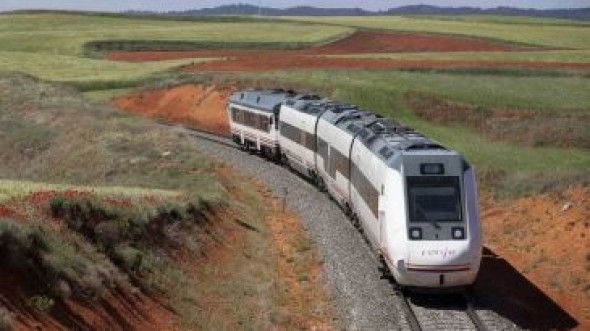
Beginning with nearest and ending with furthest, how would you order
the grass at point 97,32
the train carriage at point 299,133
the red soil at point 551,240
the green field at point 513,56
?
the red soil at point 551,240, the train carriage at point 299,133, the green field at point 513,56, the grass at point 97,32

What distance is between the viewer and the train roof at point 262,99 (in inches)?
1794

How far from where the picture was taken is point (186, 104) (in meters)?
69.8

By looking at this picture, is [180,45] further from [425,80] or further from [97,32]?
[425,80]

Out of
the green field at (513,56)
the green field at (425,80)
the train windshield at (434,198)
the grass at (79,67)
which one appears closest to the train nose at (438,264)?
the train windshield at (434,198)

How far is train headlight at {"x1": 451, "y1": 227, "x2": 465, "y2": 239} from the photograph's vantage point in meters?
21.4

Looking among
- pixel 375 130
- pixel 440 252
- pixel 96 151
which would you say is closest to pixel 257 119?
pixel 96 151

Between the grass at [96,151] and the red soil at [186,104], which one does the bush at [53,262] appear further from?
the red soil at [186,104]

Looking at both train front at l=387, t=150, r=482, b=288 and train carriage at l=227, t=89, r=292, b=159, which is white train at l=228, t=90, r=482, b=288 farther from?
train carriage at l=227, t=89, r=292, b=159

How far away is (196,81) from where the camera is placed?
74000 millimetres

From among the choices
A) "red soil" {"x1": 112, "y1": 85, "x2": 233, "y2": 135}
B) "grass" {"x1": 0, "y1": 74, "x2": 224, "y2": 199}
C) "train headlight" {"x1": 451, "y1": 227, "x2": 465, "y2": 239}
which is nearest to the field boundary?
"red soil" {"x1": 112, "y1": 85, "x2": 233, "y2": 135}

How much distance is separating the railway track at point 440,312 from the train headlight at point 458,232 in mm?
1887

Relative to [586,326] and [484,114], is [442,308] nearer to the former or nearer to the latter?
[586,326]

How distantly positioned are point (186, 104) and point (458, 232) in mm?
50847

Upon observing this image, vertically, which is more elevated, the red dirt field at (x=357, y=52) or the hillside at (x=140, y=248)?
the hillside at (x=140, y=248)
